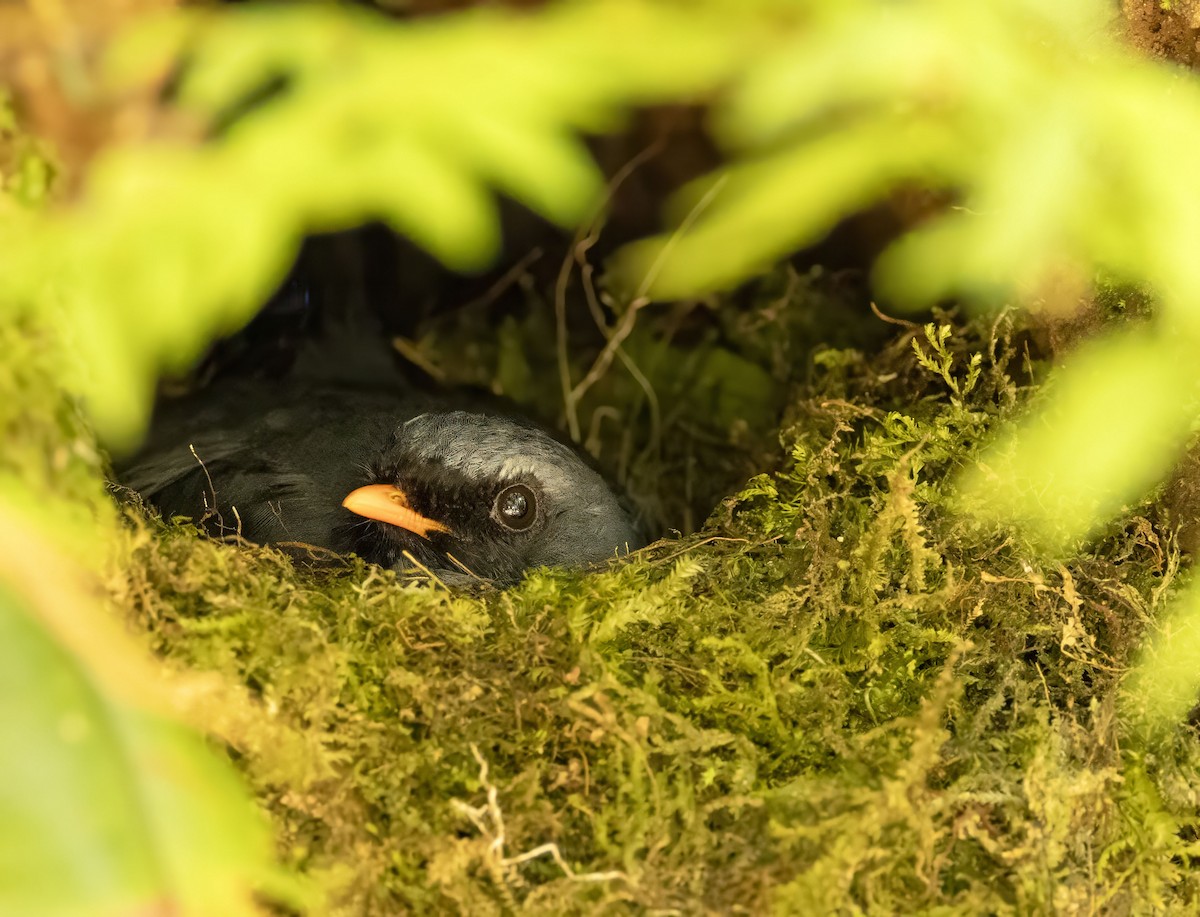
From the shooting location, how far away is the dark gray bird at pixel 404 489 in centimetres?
326

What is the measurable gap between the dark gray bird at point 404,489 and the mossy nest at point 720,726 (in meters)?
0.54

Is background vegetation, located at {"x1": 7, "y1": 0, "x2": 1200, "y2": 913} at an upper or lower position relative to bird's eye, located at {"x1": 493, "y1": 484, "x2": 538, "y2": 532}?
upper

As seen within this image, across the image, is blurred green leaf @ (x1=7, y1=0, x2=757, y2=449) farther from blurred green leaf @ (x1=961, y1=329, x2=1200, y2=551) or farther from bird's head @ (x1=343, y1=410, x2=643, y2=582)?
bird's head @ (x1=343, y1=410, x2=643, y2=582)

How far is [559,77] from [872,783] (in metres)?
1.50

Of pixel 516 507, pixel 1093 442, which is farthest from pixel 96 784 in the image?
pixel 516 507

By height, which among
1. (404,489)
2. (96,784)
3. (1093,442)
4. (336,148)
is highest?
(1093,442)

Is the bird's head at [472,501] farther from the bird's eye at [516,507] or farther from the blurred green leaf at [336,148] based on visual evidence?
the blurred green leaf at [336,148]

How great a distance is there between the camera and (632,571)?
8.75 feet

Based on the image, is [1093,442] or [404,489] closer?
[1093,442]

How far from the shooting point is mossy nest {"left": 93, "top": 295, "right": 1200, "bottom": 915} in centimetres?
198

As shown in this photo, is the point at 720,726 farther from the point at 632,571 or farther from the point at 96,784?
the point at 96,784

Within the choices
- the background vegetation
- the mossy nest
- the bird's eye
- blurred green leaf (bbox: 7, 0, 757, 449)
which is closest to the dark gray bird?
the bird's eye

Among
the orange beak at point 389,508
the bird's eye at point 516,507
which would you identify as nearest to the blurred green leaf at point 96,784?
the orange beak at point 389,508

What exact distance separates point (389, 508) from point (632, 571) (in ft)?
2.98
